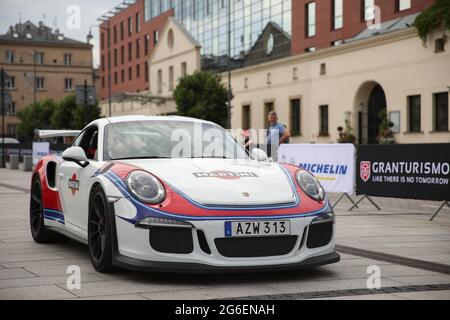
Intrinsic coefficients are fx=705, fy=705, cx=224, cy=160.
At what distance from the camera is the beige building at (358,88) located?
33.6 meters

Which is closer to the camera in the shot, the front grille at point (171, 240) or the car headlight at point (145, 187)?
the front grille at point (171, 240)

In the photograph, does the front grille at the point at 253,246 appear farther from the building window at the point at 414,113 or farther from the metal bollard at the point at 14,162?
the metal bollard at the point at 14,162

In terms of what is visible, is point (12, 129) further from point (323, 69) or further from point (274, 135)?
point (274, 135)

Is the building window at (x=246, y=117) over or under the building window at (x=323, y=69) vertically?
under

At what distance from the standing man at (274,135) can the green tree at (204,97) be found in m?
32.6

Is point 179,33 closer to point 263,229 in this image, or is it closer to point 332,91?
point 332,91

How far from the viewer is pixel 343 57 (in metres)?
40.0

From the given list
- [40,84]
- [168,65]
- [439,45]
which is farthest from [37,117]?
[439,45]

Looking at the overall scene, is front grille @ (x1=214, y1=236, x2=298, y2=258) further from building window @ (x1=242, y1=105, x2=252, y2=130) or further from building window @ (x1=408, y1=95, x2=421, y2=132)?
building window @ (x1=242, y1=105, x2=252, y2=130)

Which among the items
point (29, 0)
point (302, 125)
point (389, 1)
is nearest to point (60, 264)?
point (29, 0)

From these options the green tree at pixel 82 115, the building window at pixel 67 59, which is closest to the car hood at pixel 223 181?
the green tree at pixel 82 115

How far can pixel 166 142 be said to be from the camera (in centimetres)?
691

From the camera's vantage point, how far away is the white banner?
102ft
